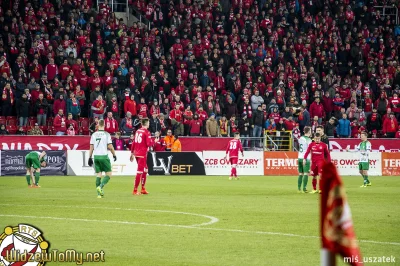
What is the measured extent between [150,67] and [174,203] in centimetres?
2022

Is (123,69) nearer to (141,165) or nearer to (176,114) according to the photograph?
(176,114)

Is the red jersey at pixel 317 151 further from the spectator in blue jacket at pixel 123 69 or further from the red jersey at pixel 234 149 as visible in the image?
the spectator in blue jacket at pixel 123 69

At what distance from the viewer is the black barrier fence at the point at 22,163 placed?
33531mm

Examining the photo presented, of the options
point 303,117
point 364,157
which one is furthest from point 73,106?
point 364,157

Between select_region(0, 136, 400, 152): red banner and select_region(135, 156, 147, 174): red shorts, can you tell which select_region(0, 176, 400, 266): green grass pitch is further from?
select_region(0, 136, 400, 152): red banner

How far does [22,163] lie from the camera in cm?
3391

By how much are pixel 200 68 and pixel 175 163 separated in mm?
6443

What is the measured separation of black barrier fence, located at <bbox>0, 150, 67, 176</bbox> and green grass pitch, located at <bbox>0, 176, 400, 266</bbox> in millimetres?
6996

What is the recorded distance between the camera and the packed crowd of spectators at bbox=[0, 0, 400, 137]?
35969mm

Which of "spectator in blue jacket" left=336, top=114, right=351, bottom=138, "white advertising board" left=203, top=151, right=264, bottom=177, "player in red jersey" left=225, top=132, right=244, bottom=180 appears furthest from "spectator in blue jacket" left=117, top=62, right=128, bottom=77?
"spectator in blue jacket" left=336, top=114, right=351, bottom=138

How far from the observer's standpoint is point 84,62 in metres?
37.3

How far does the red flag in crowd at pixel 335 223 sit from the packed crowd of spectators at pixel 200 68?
3226 cm

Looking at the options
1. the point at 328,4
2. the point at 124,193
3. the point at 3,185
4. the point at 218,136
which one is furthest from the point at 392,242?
the point at 328,4

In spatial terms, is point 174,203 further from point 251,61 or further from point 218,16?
point 218,16
